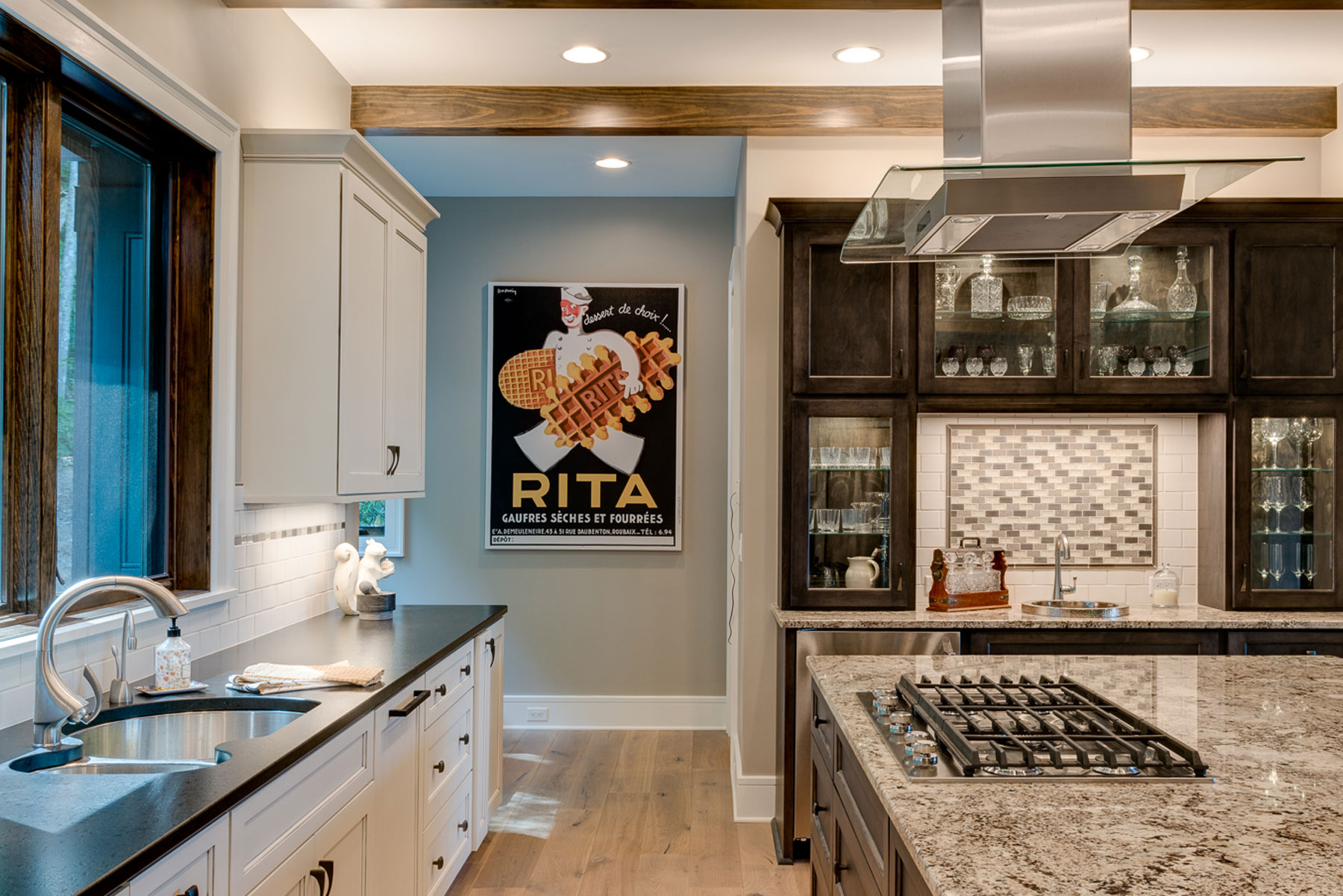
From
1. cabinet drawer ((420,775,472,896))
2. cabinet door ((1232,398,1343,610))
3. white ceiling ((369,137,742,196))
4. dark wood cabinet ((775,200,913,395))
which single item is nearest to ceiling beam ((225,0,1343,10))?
dark wood cabinet ((775,200,913,395))

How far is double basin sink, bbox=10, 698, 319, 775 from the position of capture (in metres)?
1.84

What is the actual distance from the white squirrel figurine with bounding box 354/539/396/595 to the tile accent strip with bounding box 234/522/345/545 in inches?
7.1

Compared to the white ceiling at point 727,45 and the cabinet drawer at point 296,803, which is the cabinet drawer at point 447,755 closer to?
the cabinet drawer at point 296,803

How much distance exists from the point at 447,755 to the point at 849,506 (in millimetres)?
1681

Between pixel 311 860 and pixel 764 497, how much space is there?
7.47 ft

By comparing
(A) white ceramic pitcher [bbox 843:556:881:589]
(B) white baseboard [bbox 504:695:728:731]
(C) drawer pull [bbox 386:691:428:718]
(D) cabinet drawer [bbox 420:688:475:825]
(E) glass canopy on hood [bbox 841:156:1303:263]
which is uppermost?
(E) glass canopy on hood [bbox 841:156:1303:263]

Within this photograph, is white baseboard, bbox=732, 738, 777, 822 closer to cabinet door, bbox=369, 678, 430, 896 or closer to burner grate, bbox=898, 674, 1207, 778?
cabinet door, bbox=369, 678, 430, 896

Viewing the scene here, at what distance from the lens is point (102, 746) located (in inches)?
74.3

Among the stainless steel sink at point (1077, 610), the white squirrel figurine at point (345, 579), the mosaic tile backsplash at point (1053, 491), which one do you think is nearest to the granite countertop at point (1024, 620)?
the stainless steel sink at point (1077, 610)

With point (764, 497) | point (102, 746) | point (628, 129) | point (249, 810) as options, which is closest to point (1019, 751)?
point (249, 810)

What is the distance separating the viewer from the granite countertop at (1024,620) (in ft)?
10.9

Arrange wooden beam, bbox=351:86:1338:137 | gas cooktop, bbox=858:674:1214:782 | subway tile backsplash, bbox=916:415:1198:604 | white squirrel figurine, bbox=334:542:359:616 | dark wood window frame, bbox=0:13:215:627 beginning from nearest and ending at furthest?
gas cooktop, bbox=858:674:1214:782, dark wood window frame, bbox=0:13:215:627, white squirrel figurine, bbox=334:542:359:616, wooden beam, bbox=351:86:1338:137, subway tile backsplash, bbox=916:415:1198:604

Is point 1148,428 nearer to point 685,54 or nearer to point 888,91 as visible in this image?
point 888,91

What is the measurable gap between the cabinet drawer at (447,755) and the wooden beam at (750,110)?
225 centimetres
